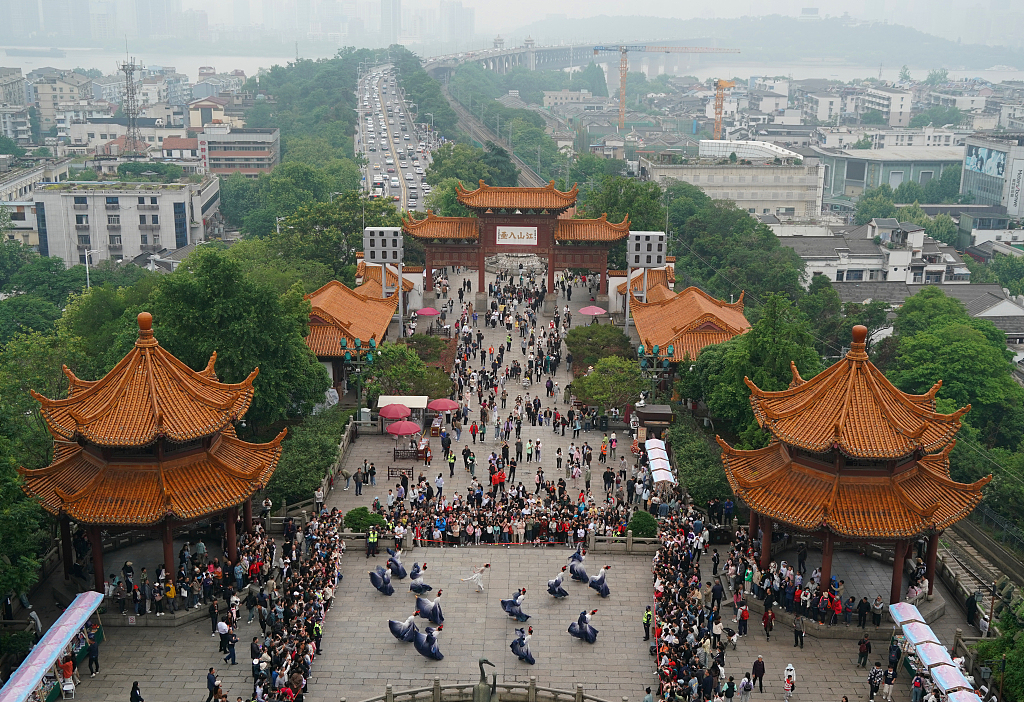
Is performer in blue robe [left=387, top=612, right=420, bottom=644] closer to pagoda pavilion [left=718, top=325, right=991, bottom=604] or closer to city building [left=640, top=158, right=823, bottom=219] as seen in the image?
pagoda pavilion [left=718, top=325, right=991, bottom=604]

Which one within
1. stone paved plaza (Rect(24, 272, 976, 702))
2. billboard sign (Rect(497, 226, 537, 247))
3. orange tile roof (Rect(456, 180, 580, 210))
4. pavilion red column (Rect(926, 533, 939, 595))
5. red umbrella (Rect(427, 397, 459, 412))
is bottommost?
stone paved plaza (Rect(24, 272, 976, 702))

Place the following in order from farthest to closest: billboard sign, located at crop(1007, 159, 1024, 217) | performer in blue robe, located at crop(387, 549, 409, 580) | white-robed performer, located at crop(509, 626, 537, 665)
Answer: billboard sign, located at crop(1007, 159, 1024, 217) < performer in blue robe, located at crop(387, 549, 409, 580) < white-robed performer, located at crop(509, 626, 537, 665)

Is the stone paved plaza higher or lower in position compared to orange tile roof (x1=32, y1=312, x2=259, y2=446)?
lower

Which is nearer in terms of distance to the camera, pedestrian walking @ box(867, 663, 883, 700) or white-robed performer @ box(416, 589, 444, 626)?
pedestrian walking @ box(867, 663, 883, 700)

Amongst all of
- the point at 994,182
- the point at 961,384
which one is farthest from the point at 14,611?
the point at 994,182

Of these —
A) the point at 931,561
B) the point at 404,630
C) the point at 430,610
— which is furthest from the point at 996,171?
the point at 404,630

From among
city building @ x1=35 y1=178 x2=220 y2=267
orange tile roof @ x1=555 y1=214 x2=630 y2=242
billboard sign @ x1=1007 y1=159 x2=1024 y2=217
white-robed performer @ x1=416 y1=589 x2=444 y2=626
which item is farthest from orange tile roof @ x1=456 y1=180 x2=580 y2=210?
billboard sign @ x1=1007 y1=159 x2=1024 y2=217

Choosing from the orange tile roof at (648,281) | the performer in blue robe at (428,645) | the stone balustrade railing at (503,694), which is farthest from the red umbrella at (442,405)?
the orange tile roof at (648,281)

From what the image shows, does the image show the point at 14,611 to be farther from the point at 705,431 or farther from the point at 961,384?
the point at 961,384
